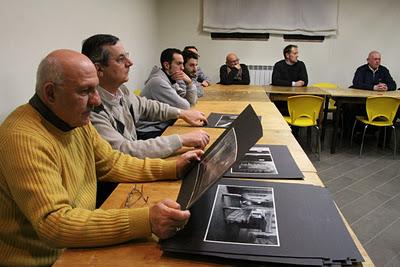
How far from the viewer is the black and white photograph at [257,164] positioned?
4.74 feet

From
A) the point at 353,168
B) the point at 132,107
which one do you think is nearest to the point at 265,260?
the point at 132,107

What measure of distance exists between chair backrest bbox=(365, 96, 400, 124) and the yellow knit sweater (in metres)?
3.96

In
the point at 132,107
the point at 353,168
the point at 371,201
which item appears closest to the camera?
the point at 132,107

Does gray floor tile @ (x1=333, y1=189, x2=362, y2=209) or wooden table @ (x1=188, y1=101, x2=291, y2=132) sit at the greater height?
wooden table @ (x1=188, y1=101, x2=291, y2=132)

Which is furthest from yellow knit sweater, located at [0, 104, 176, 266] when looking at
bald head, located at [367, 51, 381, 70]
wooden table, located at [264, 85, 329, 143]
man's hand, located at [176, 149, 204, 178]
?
bald head, located at [367, 51, 381, 70]

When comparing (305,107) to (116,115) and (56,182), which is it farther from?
(56,182)

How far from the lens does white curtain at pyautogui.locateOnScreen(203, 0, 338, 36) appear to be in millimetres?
6184

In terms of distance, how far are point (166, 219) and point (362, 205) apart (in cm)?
271

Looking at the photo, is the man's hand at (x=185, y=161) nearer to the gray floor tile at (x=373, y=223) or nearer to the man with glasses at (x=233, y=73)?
the gray floor tile at (x=373, y=223)

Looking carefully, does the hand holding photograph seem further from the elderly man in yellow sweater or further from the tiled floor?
the tiled floor

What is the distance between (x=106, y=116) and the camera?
1.72 meters

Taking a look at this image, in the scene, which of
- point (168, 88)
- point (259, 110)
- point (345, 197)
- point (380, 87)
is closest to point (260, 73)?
point (380, 87)

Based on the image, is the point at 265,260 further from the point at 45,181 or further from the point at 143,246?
the point at 45,181

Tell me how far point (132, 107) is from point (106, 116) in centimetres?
51
